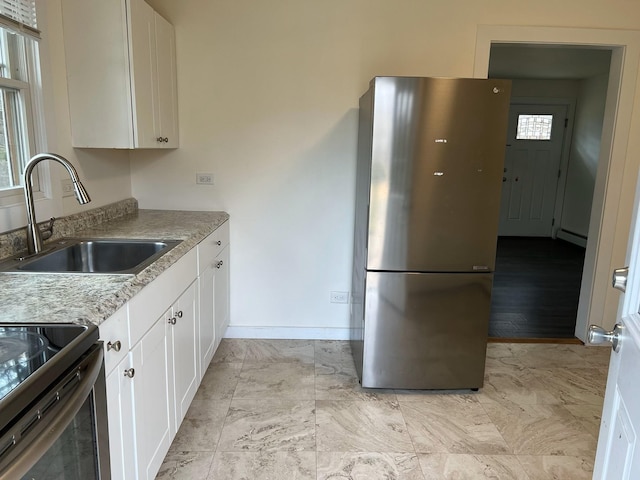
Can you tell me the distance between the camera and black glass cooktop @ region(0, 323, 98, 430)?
2.62 ft

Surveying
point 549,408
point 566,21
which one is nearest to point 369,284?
point 549,408

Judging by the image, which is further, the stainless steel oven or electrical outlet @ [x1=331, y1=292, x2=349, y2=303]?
electrical outlet @ [x1=331, y1=292, x2=349, y2=303]

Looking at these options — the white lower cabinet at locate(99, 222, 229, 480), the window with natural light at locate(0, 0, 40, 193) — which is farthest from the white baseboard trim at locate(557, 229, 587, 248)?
the window with natural light at locate(0, 0, 40, 193)

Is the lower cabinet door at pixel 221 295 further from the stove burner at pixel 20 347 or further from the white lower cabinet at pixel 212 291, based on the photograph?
the stove burner at pixel 20 347

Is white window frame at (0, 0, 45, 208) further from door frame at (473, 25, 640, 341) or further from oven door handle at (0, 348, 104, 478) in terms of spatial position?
door frame at (473, 25, 640, 341)

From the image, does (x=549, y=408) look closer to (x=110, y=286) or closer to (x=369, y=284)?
(x=369, y=284)

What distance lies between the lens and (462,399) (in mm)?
2496

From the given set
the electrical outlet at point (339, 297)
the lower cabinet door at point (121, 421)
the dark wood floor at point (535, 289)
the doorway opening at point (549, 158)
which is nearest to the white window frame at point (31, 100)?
the lower cabinet door at point (121, 421)

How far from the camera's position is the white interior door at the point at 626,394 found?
852mm

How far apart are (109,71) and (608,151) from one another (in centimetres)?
313

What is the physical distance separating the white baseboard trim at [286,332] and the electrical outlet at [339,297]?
0.70ft

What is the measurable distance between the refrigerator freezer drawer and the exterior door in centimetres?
530

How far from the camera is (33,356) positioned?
0.95m

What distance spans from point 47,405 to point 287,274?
7.59 feet
